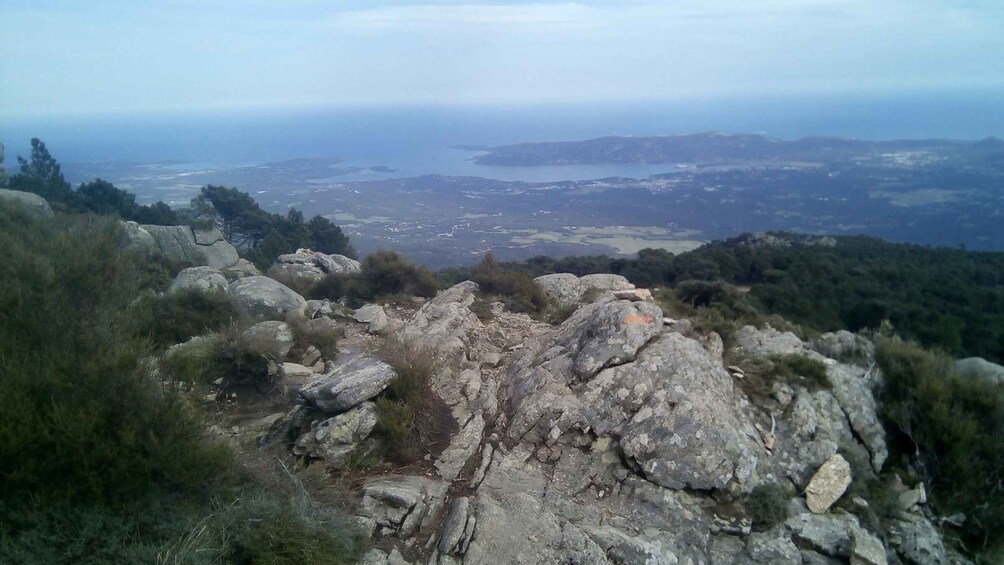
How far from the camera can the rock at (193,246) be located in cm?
2236

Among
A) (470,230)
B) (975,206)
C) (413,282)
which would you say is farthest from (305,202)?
(975,206)

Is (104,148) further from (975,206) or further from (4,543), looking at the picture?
(975,206)

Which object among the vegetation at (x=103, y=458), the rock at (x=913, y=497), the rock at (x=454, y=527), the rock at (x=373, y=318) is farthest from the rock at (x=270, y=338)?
the rock at (x=913, y=497)

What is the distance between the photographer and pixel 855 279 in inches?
849

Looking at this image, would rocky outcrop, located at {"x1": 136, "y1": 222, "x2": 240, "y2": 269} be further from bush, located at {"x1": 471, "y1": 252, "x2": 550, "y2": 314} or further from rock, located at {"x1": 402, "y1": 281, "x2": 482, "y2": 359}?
rock, located at {"x1": 402, "y1": 281, "x2": 482, "y2": 359}

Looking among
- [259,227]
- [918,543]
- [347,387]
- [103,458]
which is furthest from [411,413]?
[259,227]

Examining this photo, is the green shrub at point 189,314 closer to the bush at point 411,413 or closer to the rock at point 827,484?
the bush at point 411,413

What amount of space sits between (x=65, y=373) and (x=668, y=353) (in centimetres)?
699

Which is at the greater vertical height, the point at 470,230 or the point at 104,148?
the point at 104,148

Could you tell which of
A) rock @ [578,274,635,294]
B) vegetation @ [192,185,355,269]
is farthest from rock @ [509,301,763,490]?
vegetation @ [192,185,355,269]

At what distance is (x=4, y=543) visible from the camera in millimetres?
3750

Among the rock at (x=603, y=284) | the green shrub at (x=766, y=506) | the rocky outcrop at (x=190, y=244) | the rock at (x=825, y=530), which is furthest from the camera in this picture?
the rocky outcrop at (x=190, y=244)

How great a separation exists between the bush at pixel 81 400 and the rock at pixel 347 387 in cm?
172

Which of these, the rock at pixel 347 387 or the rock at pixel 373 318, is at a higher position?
the rock at pixel 347 387
